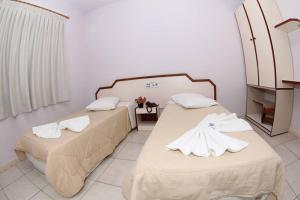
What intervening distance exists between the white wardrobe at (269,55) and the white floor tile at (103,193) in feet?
7.26

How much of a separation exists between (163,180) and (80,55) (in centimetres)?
324

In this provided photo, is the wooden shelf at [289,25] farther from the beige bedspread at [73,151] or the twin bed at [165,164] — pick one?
the beige bedspread at [73,151]

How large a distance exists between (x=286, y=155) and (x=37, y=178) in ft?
9.66

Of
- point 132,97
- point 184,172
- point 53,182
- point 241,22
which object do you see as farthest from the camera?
point 132,97

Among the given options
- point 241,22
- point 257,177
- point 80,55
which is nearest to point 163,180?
point 257,177

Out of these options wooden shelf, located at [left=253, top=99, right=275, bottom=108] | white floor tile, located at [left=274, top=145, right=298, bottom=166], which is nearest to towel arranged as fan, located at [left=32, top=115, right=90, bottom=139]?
white floor tile, located at [left=274, top=145, right=298, bottom=166]

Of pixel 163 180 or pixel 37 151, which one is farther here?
pixel 37 151

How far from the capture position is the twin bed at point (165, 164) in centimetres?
98

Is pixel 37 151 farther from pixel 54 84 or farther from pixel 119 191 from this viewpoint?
pixel 54 84

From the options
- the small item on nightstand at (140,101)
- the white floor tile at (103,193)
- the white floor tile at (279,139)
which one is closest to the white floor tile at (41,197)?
the white floor tile at (103,193)

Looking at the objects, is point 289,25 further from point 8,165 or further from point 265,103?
point 8,165

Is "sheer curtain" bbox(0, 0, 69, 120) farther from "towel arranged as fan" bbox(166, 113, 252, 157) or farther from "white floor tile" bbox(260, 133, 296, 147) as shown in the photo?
"white floor tile" bbox(260, 133, 296, 147)

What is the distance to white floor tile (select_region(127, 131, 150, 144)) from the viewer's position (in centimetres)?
262

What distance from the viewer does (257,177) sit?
1.00m
